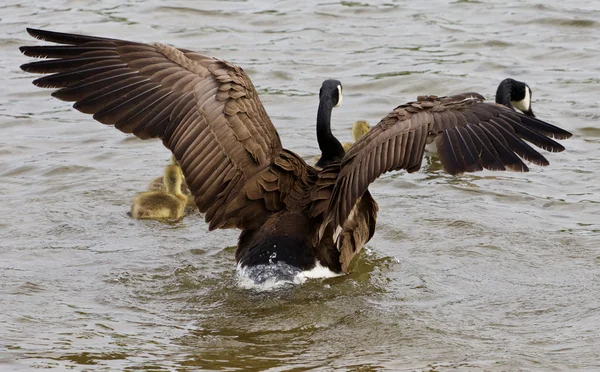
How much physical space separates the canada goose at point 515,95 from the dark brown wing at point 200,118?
4961 mm

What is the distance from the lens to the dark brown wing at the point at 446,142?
665cm

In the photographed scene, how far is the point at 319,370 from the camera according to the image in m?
6.05

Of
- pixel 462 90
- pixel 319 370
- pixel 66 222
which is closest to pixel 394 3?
pixel 462 90

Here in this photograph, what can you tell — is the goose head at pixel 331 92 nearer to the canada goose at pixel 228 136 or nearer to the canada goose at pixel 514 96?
the canada goose at pixel 228 136

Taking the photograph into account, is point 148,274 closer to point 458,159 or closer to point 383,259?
point 383,259

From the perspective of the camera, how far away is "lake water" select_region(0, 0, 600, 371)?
643 centimetres

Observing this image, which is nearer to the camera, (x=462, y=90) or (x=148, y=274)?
(x=148, y=274)

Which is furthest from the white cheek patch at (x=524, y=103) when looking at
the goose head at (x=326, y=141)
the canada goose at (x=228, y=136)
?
the canada goose at (x=228, y=136)

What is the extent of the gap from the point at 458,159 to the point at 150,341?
2315 mm

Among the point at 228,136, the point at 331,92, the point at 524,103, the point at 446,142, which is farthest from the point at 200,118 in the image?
the point at 524,103

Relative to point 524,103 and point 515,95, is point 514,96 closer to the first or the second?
point 515,95

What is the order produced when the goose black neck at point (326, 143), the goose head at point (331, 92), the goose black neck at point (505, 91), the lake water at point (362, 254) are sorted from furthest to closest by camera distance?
the goose black neck at point (505, 91) → the goose head at point (331, 92) → the goose black neck at point (326, 143) → the lake water at point (362, 254)

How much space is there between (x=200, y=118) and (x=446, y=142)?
1.86m

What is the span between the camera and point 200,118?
7.48 metres
